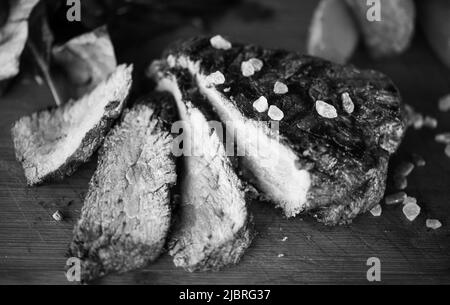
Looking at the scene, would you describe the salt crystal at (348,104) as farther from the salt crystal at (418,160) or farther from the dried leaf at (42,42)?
the dried leaf at (42,42)

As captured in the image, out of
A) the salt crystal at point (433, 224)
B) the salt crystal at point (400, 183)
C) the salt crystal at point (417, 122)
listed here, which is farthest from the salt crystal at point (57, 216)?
the salt crystal at point (417, 122)

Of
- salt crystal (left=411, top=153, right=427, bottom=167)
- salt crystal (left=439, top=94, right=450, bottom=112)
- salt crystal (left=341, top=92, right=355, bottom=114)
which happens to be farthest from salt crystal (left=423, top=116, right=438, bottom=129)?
salt crystal (left=341, top=92, right=355, bottom=114)

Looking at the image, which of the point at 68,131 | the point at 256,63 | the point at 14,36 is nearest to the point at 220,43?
the point at 256,63

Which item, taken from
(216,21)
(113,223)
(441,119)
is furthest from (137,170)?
(441,119)

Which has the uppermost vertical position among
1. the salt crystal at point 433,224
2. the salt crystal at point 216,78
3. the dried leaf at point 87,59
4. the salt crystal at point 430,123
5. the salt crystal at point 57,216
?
the salt crystal at point 216,78

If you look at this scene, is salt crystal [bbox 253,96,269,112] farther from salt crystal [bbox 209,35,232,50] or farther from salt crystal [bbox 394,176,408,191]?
salt crystal [bbox 394,176,408,191]
